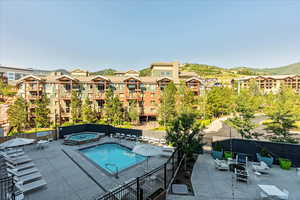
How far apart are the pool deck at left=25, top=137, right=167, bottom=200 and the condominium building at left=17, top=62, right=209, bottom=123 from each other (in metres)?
14.8

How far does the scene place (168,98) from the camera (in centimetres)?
2297

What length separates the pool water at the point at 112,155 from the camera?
1140cm

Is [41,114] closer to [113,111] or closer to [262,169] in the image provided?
[113,111]

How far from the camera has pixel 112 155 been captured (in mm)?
13125

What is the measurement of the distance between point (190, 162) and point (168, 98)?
45.8 ft

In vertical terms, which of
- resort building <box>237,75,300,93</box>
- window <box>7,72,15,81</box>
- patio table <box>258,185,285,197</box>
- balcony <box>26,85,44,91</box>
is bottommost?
patio table <box>258,185,285,197</box>

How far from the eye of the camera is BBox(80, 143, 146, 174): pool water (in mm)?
11398

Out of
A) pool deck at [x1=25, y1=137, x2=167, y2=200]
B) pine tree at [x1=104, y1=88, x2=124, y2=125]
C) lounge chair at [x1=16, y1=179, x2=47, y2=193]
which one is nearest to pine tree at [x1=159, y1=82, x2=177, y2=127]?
pine tree at [x1=104, y1=88, x2=124, y2=125]

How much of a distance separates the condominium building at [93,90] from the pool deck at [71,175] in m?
14.8

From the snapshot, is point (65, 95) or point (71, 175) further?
point (65, 95)

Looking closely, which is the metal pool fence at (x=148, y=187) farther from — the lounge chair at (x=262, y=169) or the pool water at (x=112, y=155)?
the lounge chair at (x=262, y=169)

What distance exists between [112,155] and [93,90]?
17.9 m

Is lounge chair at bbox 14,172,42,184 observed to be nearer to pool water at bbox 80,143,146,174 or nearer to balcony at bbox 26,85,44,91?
pool water at bbox 80,143,146,174

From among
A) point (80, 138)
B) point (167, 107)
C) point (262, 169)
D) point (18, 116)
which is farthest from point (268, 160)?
point (18, 116)
